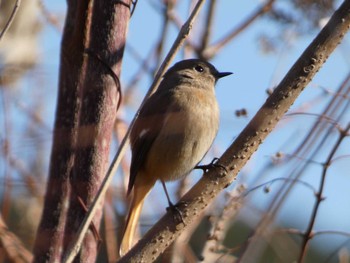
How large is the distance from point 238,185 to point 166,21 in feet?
3.64

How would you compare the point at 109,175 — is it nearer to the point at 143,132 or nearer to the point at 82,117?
the point at 82,117

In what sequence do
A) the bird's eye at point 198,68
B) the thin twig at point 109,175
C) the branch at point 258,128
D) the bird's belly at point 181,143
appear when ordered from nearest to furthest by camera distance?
1. the thin twig at point 109,175
2. the branch at point 258,128
3. the bird's belly at point 181,143
4. the bird's eye at point 198,68

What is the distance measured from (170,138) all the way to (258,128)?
143cm

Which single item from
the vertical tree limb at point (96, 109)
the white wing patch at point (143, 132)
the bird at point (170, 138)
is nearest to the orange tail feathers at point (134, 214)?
the bird at point (170, 138)

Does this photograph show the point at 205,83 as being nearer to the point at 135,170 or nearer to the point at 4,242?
the point at 135,170

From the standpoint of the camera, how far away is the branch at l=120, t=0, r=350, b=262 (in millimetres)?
2541

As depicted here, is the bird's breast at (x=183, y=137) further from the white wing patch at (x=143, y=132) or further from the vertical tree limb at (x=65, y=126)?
the vertical tree limb at (x=65, y=126)

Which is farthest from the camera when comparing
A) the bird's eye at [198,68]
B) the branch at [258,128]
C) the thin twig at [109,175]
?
the bird's eye at [198,68]

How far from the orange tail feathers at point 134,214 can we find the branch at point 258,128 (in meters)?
0.91

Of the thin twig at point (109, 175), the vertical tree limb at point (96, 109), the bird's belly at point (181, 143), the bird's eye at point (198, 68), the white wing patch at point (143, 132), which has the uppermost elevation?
the bird's eye at point (198, 68)

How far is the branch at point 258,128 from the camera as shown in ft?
8.34

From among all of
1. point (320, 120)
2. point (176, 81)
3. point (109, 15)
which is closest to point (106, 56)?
point (109, 15)

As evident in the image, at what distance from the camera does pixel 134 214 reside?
12.4 ft

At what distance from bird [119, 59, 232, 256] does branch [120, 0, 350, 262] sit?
119 cm
